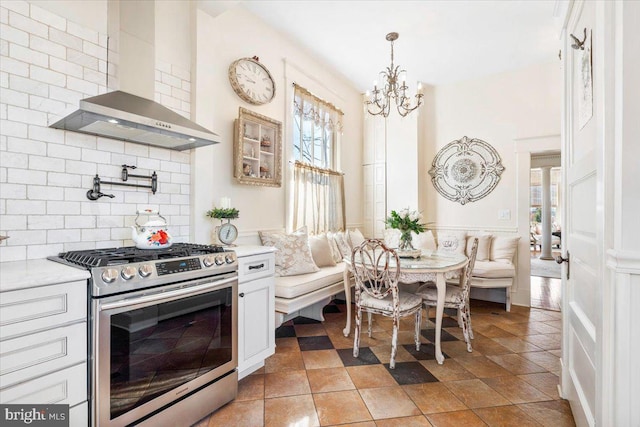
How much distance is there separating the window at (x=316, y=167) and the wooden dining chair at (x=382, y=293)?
134 centimetres

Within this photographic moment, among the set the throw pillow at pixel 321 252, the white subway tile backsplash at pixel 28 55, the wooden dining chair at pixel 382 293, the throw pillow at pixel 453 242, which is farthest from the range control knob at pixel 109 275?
the throw pillow at pixel 453 242

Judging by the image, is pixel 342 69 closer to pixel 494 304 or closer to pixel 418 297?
pixel 418 297

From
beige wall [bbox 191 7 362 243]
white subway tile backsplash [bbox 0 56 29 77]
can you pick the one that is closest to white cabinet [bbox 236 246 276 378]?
beige wall [bbox 191 7 362 243]

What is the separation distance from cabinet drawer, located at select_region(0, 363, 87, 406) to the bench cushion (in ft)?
5.22

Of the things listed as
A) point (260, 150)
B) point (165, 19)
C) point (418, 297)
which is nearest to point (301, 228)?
point (260, 150)

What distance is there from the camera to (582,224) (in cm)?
166

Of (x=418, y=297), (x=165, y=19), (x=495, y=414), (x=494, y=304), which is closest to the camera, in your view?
(x=495, y=414)

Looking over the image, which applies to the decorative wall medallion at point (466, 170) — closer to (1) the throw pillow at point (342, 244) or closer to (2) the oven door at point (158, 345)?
(1) the throw pillow at point (342, 244)

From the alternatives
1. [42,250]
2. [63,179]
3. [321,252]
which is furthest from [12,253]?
[321,252]

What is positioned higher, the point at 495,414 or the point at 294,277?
the point at 294,277

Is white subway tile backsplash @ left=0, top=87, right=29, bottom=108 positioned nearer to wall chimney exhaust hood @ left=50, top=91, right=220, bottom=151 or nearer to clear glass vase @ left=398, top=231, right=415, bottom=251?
wall chimney exhaust hood @ left=50, top=91, right=220, bottom=151

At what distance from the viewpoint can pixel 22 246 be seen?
1671 millimetres

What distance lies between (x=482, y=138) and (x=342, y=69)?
228 centimetres

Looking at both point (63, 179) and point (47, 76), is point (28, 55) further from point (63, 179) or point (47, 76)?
point (63, 179)
